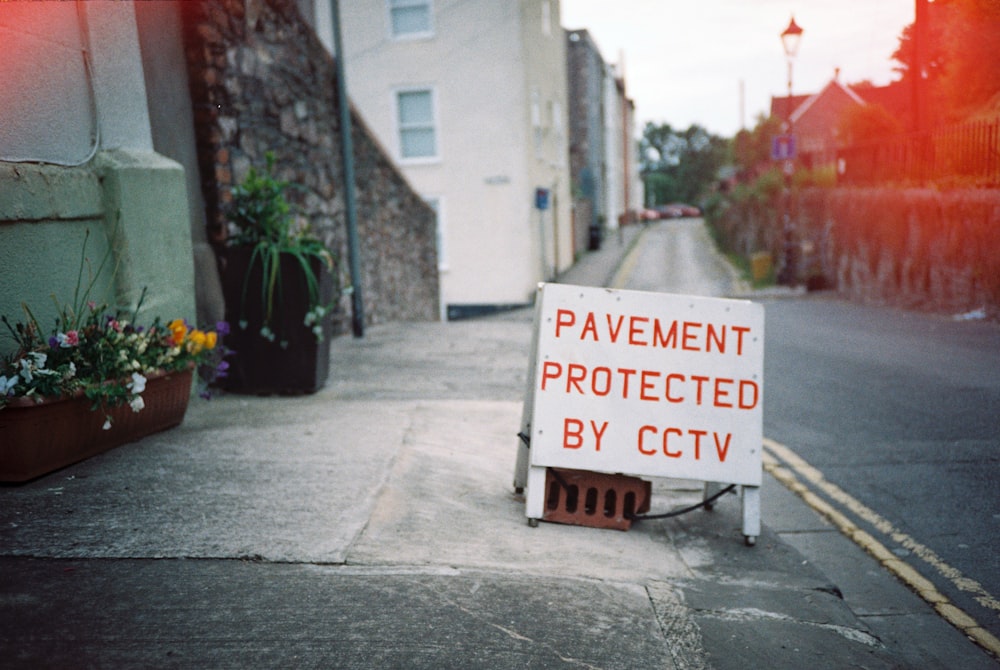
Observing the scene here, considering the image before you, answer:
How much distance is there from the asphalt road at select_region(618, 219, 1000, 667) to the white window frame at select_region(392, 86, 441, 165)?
48.4ft

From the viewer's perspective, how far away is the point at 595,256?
3666cm

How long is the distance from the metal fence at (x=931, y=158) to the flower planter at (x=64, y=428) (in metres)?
6.15

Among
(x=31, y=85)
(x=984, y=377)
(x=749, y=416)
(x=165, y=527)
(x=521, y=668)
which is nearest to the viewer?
(x=521, y=668)

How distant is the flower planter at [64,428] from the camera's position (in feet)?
12.3

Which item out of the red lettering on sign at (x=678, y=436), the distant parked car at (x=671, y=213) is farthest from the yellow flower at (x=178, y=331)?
the distant parked car at (x=671, y=213)

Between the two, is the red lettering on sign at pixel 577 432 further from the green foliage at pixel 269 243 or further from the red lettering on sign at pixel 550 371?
the green foliage at pixel 269 243

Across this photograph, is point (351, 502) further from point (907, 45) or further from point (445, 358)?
point (907, 45)

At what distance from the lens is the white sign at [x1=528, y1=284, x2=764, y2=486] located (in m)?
4.05

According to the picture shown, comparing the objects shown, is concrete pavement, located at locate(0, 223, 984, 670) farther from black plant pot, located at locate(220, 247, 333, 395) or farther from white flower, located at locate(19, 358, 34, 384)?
black plant pot, located at locate(220, 247, 333, 395)

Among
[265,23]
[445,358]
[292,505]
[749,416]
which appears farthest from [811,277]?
[292,505]

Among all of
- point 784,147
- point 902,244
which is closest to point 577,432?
point 902,244

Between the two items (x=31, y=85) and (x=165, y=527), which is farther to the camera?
(x=31, y=85)

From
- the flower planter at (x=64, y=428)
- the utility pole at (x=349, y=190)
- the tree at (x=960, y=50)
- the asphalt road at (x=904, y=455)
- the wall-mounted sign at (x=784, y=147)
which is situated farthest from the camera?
the wall-mounted sign at (x=784, y=147)

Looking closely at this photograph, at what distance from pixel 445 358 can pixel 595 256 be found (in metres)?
28.6
